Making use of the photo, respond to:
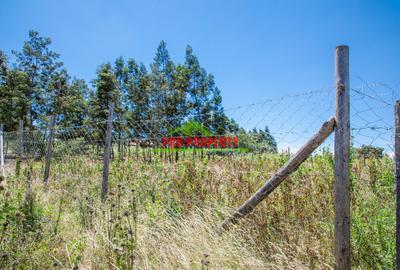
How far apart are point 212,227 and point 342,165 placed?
1667 mm

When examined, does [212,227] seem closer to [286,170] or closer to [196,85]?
[286,170]

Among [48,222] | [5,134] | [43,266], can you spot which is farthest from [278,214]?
[5,134]

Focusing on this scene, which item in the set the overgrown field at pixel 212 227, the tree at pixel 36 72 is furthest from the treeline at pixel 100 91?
the overgrown field at pixel 212 227

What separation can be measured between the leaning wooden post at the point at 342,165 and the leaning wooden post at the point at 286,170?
0.33 ft

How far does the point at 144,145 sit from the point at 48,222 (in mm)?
2884

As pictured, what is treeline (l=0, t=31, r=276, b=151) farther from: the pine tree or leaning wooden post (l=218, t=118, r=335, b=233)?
leaning wooden post (l=218, t=118, r=335, b=233)

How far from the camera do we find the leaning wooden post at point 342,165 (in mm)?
2234

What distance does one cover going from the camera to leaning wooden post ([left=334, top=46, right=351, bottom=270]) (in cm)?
223

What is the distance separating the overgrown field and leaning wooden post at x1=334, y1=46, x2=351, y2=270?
8.2 inches

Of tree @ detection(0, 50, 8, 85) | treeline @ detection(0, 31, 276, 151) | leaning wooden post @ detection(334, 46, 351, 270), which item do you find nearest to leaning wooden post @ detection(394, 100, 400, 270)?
leaning wooden post @ detection(334, 46, 351, 270)

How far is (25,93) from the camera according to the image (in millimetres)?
27703

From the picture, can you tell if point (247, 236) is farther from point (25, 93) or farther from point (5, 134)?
point (25, 93)

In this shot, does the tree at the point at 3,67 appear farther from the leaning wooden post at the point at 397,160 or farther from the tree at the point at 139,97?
the leaning wooden post at the point at 397,160

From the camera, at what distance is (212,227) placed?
3.26 meters
